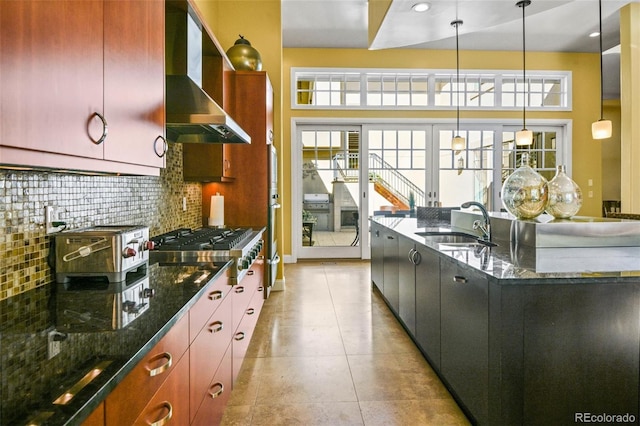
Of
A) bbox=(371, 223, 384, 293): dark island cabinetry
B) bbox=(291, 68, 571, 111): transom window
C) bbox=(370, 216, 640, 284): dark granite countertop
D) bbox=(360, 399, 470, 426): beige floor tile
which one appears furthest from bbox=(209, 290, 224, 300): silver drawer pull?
bbox=(291, 68, 571, 111): transom window

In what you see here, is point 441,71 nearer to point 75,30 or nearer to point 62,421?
point 75,30

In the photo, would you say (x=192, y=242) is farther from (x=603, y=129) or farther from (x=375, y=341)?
(x=603, y=129)

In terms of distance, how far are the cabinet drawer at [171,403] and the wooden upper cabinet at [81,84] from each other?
2.22ft

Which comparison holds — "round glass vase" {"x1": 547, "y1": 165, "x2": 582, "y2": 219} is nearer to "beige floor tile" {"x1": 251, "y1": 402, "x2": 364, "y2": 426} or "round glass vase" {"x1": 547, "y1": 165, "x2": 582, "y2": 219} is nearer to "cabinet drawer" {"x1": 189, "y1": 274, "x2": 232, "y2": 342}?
"beige floor tile" {"x1": 251, "y1": 402, "x2": 364, "y2": 426}

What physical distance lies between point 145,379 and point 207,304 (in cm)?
64

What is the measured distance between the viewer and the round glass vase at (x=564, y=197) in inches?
94.8

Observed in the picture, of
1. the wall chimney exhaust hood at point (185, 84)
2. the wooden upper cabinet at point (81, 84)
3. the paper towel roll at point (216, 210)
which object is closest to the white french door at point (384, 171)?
the paper towel roll at point (216, 210)

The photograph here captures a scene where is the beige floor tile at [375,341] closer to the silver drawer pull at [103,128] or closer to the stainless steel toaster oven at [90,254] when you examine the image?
the stainless steel toaster oven at [90,254]

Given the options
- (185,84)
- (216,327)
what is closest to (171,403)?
(216,327)

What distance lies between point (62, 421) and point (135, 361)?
24cm

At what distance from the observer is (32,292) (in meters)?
1.37

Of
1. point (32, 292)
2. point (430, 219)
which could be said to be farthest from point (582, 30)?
point (32, 292)

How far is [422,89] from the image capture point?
21.6 feet

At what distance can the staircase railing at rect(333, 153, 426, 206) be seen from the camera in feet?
21.8
